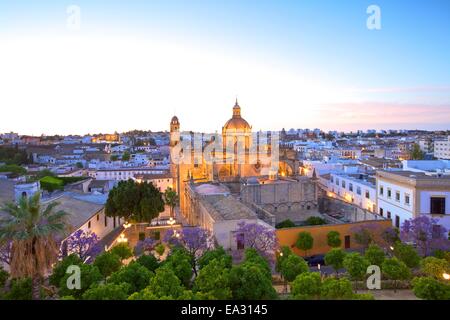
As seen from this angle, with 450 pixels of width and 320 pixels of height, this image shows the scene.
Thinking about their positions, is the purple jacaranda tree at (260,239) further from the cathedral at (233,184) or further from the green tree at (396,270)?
the green tree at (396,270)

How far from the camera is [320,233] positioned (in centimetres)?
2381

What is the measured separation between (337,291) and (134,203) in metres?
18.8

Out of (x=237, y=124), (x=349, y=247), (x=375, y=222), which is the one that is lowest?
(x=349, y=247)

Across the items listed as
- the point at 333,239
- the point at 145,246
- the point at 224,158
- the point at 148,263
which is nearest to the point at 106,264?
the point at 148,263

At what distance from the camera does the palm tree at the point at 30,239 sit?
14.1m

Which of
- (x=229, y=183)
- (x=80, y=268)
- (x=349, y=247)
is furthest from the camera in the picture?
(x=229, y=183)

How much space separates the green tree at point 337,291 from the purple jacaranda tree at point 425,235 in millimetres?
10915

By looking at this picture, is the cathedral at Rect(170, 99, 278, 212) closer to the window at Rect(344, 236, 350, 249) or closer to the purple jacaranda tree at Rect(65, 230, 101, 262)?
the window at Rect(344, 236, 350, 249)

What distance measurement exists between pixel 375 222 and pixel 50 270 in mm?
19250
